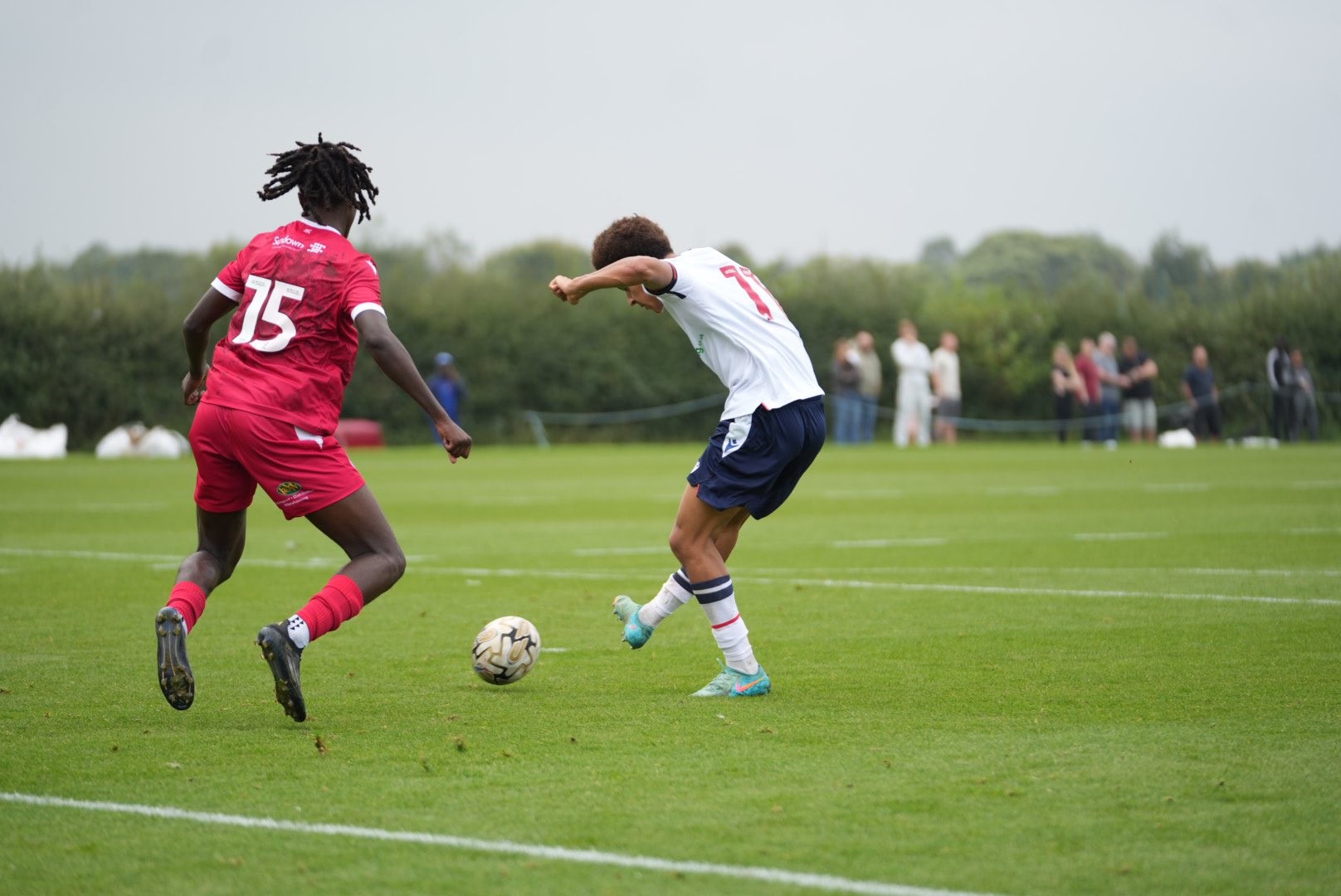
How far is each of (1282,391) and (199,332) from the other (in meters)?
34.5

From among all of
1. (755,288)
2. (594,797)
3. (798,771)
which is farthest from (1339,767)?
(755,288)

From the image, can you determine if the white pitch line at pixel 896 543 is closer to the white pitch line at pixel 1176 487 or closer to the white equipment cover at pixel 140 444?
the white pitch line at pixel 1176 487

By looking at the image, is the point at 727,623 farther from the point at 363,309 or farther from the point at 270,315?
the point at 270,315

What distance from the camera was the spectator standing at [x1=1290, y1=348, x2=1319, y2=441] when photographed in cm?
3825

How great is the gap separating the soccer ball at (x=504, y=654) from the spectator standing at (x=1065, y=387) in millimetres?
30578

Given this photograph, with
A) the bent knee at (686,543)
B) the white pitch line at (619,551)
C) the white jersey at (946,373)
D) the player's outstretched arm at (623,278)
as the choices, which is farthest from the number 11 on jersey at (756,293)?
the white jersey at (946,373)

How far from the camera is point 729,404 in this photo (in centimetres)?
709

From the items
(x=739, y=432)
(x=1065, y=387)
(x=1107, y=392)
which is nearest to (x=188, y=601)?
(x=739, y=432)

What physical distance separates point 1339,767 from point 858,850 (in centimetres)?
195

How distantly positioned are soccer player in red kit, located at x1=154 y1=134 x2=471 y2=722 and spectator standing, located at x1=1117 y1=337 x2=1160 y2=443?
31495mm

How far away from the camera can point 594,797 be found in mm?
5055

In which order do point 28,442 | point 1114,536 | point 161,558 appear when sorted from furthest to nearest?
point 28,442 < point 1114,536 < point 161,558

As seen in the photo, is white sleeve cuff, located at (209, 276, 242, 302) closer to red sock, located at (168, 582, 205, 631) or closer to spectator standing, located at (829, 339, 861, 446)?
red sock, located at (168, 582, 205, 631)

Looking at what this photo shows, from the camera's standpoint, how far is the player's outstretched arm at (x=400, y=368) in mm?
6336
